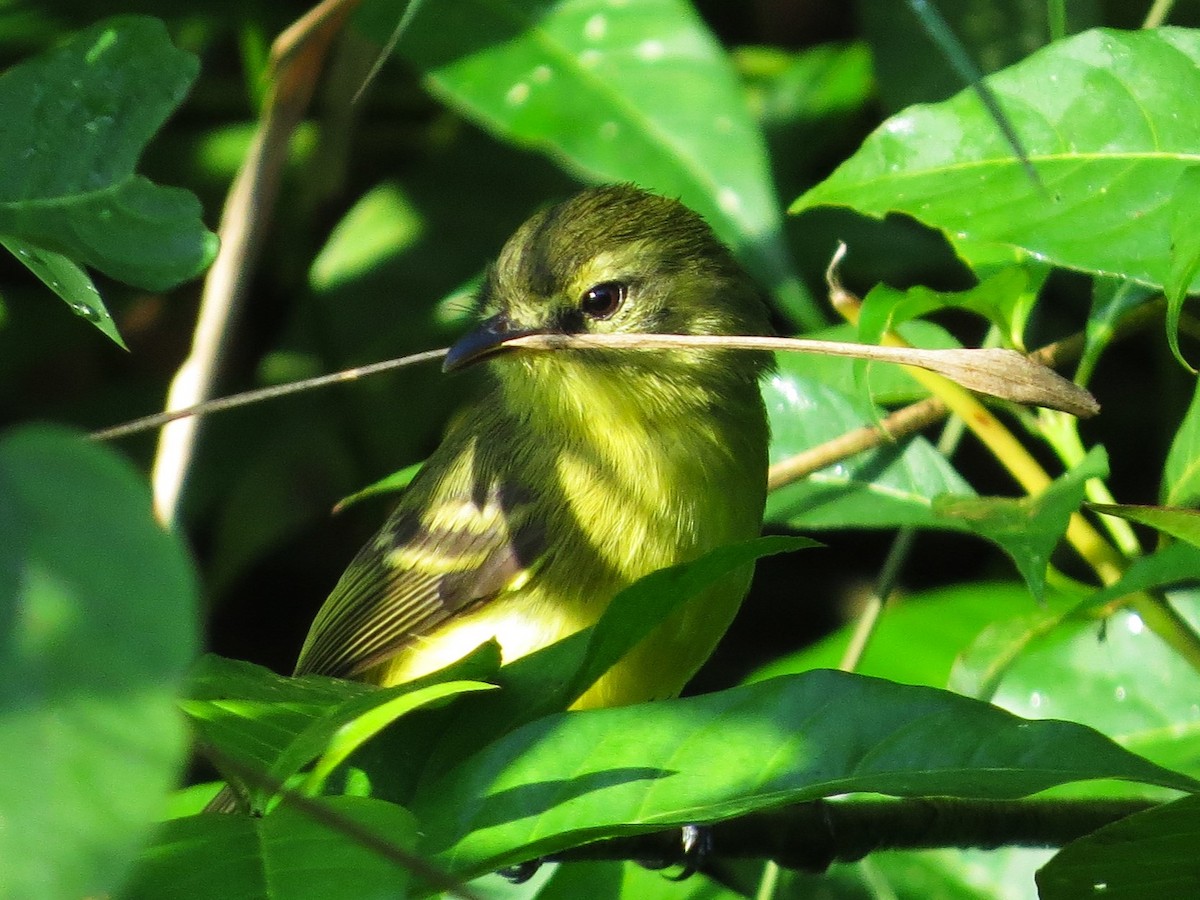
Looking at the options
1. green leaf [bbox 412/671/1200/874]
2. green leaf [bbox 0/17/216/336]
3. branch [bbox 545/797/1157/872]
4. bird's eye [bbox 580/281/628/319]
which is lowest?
branch [bbox 545/797/1157/872]

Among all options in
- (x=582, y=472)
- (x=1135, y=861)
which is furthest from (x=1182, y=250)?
(x=582, y=472)

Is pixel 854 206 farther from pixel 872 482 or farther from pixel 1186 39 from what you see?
pixel 872 482

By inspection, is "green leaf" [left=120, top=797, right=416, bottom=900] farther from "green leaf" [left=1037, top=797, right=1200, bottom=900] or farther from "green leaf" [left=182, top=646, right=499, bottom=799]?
"green leaf" [left=1037, top=797, right=1200, bottom=900]

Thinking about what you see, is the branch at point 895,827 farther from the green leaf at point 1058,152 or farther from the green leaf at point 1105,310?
the green leaf at point 1058,152

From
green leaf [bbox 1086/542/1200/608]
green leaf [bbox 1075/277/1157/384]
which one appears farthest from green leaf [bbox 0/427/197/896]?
green leaf [bbox 1075/277/1157/384]

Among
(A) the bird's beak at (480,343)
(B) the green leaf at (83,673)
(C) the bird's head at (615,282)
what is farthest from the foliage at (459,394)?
(A) the bird's beak at (480,343)

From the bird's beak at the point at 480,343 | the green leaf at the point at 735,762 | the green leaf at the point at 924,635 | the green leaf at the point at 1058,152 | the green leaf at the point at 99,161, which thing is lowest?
the green leaf at the point at 924,635
